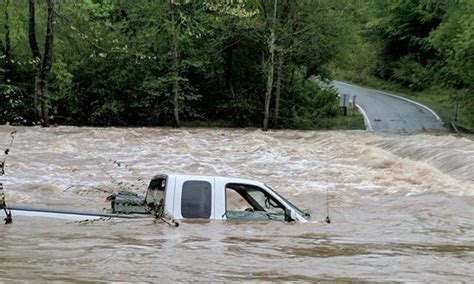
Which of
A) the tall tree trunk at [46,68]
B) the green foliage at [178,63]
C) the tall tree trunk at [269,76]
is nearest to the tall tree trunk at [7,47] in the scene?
the green foliage at [178,63]

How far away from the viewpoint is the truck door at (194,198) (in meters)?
9.45

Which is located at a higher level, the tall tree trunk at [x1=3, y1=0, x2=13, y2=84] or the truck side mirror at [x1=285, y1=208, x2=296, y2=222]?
the tall tree trunk at [x1=3, y1=0, x2=13, y2=84]

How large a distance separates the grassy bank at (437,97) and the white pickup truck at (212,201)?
95.6 feet

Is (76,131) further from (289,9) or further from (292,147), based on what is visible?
(289,9)

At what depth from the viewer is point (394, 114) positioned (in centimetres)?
4238

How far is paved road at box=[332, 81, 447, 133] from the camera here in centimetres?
3694

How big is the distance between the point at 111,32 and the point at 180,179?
2471 centimetres

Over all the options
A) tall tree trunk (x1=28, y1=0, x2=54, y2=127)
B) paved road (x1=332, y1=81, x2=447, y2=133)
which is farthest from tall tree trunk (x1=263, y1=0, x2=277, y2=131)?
tall tree trunk (x1=28, y1=0, x2=54, y2=127)

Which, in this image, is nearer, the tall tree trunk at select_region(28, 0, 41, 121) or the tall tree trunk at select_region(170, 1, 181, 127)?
the tall tree trunk at select_region(28, 0, 41, 121)

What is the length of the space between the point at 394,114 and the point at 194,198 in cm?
3464

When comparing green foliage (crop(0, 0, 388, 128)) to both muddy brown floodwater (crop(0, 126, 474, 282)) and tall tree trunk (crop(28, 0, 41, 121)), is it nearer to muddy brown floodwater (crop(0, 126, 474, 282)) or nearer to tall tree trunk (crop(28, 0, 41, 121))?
tall tree trunk (crop(28, 0, 41, 121))

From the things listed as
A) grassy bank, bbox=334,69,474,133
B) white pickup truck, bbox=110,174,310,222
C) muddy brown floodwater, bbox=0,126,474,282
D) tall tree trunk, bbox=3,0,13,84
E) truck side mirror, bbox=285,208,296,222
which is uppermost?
tall tree trunk, bbox=3,0,13,84

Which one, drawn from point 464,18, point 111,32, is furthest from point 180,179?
point 464,18

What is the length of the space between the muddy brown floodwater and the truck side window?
0.56ft
